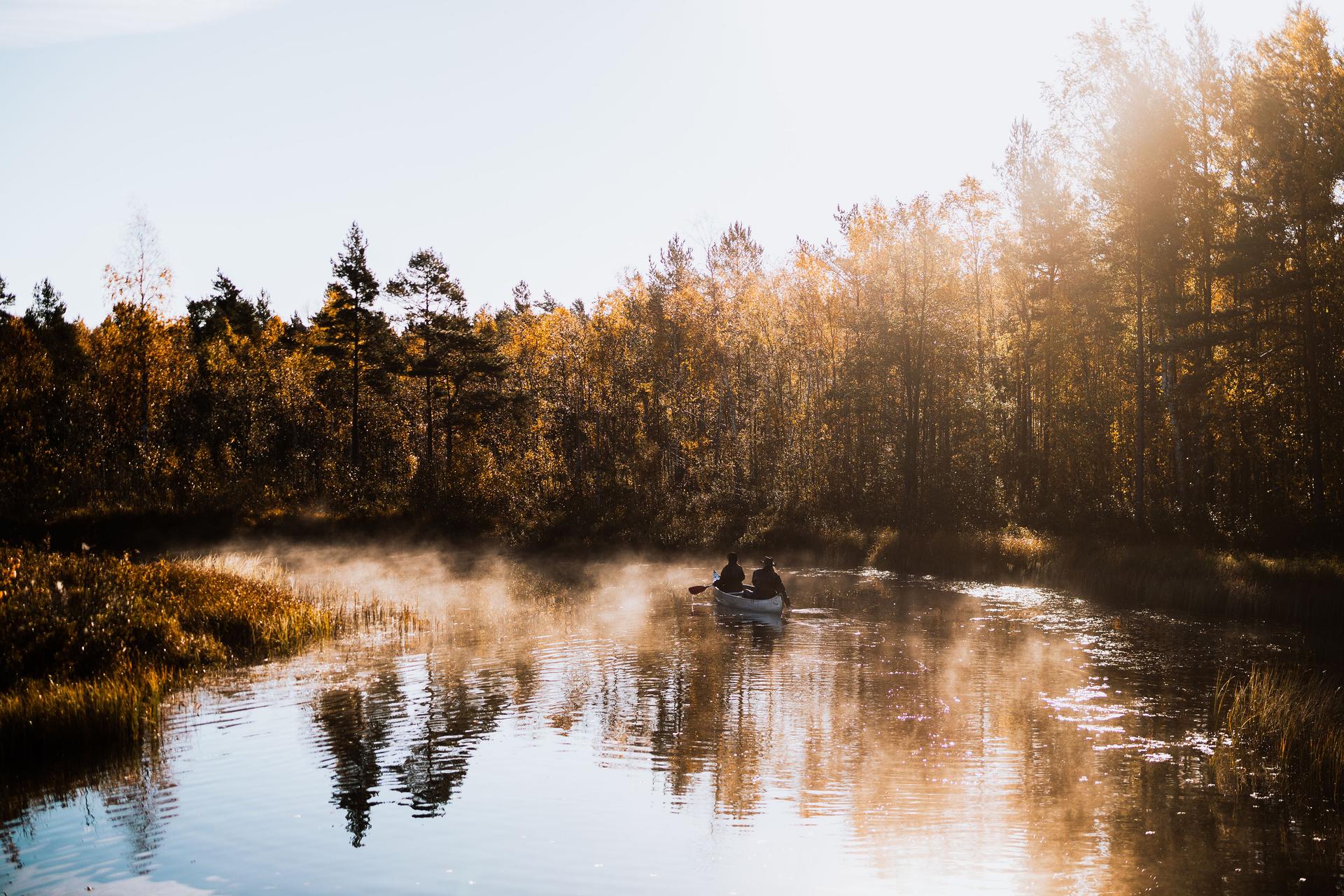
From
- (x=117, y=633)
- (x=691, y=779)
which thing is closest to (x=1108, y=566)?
(x=691, y=779)

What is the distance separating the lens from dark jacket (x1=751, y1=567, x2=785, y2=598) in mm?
30000

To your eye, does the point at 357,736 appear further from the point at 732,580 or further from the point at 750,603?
the point at 732,580

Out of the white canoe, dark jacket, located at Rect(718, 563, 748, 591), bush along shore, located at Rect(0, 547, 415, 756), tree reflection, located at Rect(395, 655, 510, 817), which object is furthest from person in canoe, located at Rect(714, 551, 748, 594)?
tree reflection, located at Rect(395, 655, 510, 817)

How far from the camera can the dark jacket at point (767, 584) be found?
30000 mm

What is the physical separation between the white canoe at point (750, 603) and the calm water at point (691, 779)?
3.93m

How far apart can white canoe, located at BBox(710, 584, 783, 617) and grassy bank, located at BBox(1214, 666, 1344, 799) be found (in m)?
12.7

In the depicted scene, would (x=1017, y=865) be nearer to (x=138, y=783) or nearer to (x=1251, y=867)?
(x=1251, y=867)

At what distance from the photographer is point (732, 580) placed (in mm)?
32156

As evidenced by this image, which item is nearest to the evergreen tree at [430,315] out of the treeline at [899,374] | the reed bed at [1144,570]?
the treeline at [899,374]

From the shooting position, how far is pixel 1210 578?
29.2 meters

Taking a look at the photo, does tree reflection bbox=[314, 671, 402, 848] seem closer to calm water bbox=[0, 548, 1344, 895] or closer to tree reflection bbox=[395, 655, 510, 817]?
calm water bbox=[0, 548, 1344, 895]

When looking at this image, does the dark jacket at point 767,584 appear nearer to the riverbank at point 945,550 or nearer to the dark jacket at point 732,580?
the dark jacket at point 732,580

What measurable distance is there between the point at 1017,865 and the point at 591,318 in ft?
201

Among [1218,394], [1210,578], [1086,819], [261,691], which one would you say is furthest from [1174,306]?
[261,691]
